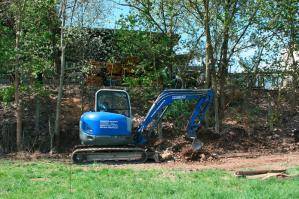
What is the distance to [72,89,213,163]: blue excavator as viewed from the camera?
16781 millimetres

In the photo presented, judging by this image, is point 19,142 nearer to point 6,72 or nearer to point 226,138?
point 6,72

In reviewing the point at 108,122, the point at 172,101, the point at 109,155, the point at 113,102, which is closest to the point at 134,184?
the point at 108,122

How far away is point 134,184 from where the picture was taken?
10891mm

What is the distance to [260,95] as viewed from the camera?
23578 mm

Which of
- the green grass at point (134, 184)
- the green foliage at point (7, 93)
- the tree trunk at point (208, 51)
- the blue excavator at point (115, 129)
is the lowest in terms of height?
the green grass at point (134, 184)

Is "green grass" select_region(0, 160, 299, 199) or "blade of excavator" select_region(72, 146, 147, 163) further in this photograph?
"blade of excavator" select_region(72, 146, 147, 163)

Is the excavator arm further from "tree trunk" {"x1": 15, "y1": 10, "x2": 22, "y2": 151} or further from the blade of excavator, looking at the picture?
"tree trunk" {"x1": 15, "y1": 10, "x2": 22, "y2": 151}

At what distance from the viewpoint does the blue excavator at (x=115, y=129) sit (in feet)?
55.1

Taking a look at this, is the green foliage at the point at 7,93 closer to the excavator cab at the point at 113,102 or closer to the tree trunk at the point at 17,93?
the tree trunk at the point at 17,93

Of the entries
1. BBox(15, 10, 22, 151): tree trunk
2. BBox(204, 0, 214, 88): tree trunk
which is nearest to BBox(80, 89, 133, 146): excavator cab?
BBox(15, 10, 22, 151): tree trunk

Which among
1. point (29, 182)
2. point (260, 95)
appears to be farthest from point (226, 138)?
point (29, 182)

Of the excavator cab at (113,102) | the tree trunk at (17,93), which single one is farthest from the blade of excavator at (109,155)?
the tree trunk at (17,93)

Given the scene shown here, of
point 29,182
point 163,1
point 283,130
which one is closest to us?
point 29,182

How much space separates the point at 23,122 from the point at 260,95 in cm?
989
